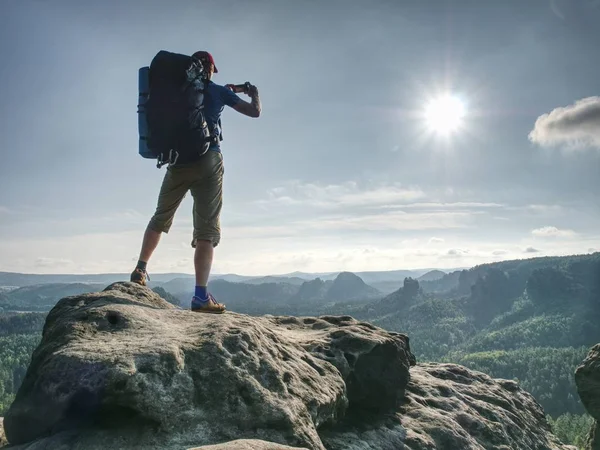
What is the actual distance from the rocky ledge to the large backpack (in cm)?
307

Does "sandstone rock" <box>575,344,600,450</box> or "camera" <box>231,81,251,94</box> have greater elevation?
"camera" <box>231,81,251,94</box>

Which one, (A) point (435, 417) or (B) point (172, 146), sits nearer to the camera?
(B) point (172, 146)

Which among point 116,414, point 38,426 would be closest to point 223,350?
point 116,414

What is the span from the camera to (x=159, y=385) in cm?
568

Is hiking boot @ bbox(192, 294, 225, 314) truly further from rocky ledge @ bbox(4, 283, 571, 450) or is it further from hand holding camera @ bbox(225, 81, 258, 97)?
hand holding camera @ bbox(225, 81, 258, 97)

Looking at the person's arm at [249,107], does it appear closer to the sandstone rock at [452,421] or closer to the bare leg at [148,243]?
the bare leg at [148,243]

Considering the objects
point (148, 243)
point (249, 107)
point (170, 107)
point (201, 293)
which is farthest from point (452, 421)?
point (170, 107)

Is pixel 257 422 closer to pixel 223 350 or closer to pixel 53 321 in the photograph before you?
pixel 223 350

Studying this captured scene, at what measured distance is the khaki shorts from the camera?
9.02m

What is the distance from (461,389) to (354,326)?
14.0 feet

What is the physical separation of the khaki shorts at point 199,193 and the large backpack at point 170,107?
509mm

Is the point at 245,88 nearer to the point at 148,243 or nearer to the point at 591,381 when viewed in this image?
the point at 148,243

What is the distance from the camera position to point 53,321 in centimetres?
773

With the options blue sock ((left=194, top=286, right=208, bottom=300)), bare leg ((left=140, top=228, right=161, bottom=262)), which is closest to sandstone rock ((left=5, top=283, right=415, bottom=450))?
blue sock ((left=194, top=286, right=208, bottom=300))
